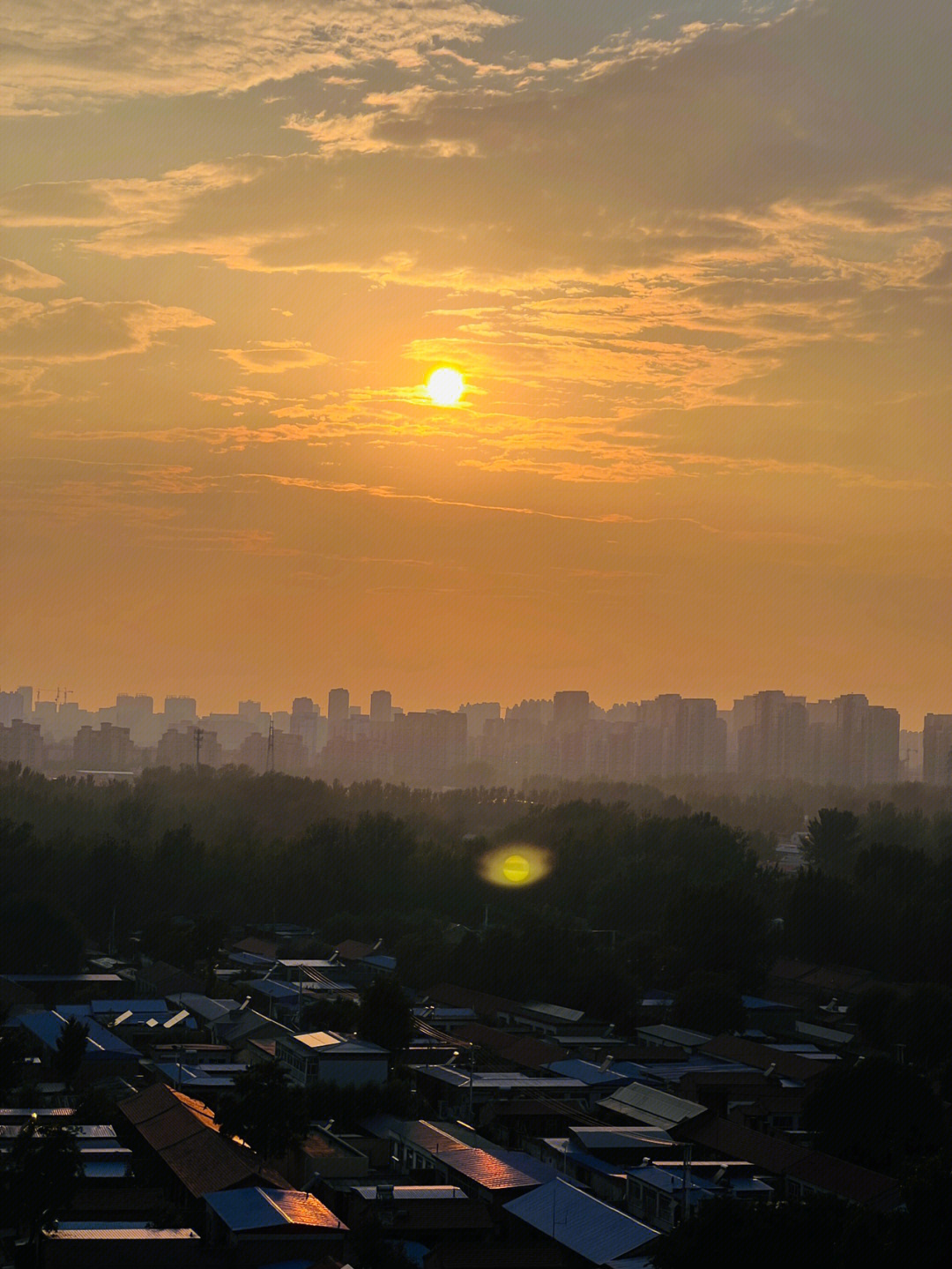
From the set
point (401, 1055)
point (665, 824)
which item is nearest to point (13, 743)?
point (665, 824)

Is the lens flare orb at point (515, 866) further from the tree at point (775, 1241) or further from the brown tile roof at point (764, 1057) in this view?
the tree at point (775, 1241)

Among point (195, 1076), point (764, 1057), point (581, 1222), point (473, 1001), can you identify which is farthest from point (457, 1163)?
point (473, 1001)

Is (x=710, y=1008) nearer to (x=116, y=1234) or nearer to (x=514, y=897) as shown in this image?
(x=514, y=897)

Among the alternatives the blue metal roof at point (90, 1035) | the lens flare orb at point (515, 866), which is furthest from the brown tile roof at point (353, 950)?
the blue metal roof at point (90, 1035)

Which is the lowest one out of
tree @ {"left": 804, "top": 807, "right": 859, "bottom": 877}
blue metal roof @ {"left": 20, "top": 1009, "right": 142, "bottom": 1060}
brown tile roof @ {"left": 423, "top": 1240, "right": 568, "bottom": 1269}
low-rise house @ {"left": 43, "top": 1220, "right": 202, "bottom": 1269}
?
brown tile roof @ {"left": 423, "top": 1240, "right": 568, "bottom": 1269}

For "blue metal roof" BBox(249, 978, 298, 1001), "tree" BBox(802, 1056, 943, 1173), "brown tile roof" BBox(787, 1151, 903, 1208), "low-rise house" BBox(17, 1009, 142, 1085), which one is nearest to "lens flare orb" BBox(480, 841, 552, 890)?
"blue metal roof" BBox(249, 978, 298, 1001)

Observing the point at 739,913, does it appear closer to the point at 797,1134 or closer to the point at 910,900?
the point at 910,900

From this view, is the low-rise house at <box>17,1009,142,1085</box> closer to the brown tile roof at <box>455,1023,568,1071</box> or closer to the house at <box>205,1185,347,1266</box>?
the brown tile roof at <box>455,1023,568,1071</box>
